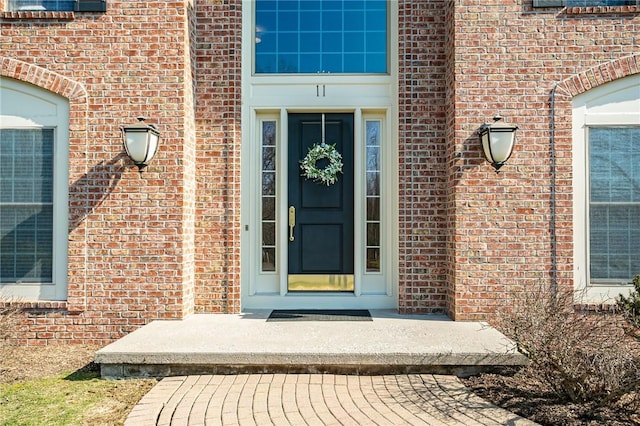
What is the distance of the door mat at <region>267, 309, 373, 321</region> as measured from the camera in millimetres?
5230

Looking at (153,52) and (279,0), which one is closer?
(153,52)

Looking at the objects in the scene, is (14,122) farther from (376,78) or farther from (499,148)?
(499,148)

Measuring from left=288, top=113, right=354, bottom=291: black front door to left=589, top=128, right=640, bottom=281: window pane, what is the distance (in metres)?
2.67

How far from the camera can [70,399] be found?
12.1 feet

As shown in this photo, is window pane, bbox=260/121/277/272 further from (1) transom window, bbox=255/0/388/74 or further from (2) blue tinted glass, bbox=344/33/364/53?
(2) blue tinted glass, bbox=344/33/364/53

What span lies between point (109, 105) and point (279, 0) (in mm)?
2360

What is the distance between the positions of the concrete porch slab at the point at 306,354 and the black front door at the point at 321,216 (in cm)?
139

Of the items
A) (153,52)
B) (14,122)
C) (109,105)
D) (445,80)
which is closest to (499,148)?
(445,80)

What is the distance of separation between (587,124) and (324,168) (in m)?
2.92

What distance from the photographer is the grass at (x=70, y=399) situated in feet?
11.0

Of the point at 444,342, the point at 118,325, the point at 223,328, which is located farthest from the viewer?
the point at 118,325

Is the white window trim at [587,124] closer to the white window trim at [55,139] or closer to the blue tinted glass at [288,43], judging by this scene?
the blue tinted glass at [288,43]

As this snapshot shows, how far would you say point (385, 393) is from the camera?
3.69m

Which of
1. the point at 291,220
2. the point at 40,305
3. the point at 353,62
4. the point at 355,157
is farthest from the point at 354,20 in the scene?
the point at 40,305
